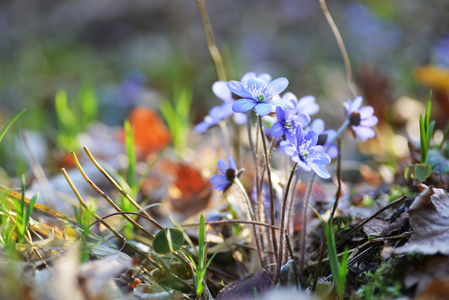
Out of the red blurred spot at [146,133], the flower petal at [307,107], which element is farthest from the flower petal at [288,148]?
the red blurred spot at [146,133]

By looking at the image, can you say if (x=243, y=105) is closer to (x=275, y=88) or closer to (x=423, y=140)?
(x=275, y=88)

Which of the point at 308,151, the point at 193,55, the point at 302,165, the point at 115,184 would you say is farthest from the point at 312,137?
the point at 193,55

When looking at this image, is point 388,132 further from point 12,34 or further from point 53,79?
point 12,34

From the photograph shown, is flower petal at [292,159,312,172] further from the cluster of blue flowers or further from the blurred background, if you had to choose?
the blurred background

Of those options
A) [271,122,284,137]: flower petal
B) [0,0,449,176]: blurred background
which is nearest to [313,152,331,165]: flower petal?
[271,122,284,137]: flower petal

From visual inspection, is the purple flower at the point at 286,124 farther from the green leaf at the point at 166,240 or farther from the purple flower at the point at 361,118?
the green leaf at the point at 166,240

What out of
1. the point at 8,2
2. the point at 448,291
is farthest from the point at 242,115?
the point at 8,2
